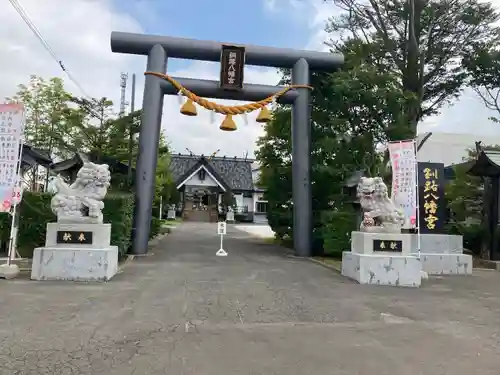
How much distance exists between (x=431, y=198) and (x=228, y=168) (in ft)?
117

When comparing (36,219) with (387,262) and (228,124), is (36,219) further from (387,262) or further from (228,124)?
(387,262)

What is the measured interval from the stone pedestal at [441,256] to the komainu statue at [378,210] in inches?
88.1

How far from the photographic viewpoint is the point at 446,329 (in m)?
5.30

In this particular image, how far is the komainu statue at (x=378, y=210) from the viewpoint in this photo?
8773mm

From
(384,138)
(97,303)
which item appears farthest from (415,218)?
(97,303)

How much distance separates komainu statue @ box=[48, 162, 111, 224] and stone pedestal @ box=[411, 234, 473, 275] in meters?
7.49

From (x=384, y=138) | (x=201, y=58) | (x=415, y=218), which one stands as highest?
(x=201, y=58)

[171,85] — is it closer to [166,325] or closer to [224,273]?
[224,273]

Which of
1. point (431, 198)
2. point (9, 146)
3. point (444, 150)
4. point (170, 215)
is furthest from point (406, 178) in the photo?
point (170, 215)

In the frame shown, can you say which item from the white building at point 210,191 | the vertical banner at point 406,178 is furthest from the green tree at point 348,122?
the white building at point 210,191

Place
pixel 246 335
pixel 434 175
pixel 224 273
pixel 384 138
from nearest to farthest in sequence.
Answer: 1. pixel 246 335
2. pixel 224 273
3. pixel 434 175
4. pixel 384 138

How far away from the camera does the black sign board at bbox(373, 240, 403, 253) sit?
8539mm

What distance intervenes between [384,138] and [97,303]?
34.5 ft

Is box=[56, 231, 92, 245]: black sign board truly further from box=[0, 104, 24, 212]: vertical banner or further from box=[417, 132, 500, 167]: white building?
box=[417, 132, 500, 167]: white building
